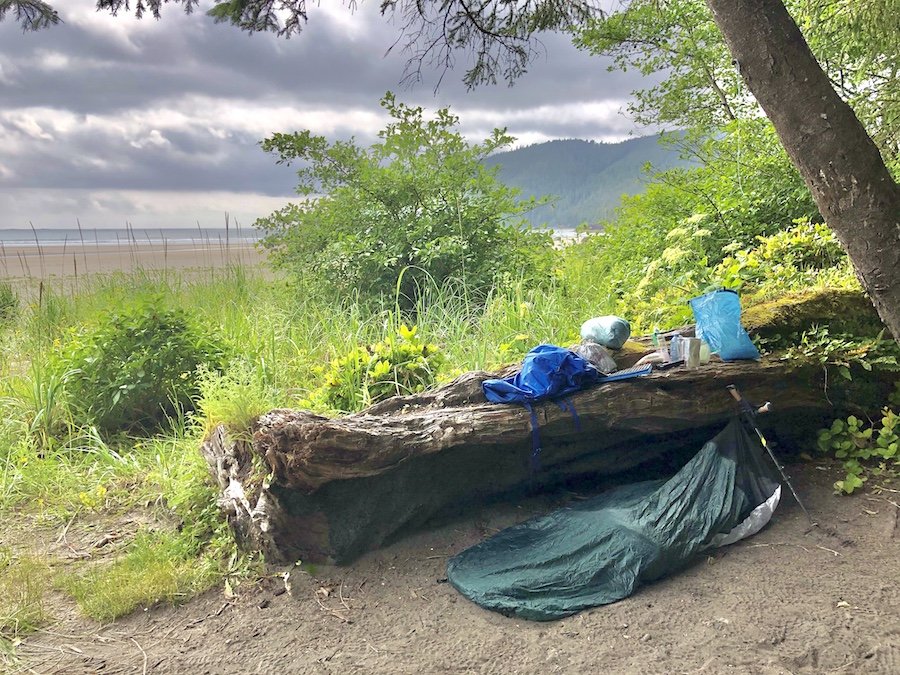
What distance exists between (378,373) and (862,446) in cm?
249

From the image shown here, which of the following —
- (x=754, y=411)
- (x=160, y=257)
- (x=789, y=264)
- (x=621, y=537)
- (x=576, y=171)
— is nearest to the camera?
(x=621, y=537)

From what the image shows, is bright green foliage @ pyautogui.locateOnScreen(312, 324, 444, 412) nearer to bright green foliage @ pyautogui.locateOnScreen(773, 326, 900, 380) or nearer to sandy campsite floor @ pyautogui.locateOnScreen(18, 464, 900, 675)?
sandy campsite floor @ pyautogui.locateOnScreen(18, 464, 900, 675)

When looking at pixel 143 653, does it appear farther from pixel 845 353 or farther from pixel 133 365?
pixel 845 353

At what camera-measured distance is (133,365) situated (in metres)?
4.31

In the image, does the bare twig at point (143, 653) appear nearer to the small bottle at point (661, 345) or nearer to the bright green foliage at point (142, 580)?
the bright green foliage at point (142, 580)

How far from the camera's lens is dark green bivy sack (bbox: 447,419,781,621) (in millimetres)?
2434

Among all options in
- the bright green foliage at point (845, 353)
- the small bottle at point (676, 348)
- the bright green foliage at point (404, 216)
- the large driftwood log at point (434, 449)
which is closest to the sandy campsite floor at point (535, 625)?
the large driftwood log at point (434, 449)

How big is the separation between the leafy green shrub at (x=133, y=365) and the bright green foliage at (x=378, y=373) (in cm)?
131

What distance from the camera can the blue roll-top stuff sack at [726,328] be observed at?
3.14m

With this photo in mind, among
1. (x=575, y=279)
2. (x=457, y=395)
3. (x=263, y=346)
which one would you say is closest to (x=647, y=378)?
(x=457, y=395)

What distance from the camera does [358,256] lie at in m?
6.52

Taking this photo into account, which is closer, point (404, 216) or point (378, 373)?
point (378, 373)

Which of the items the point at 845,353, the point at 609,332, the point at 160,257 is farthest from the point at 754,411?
the point at 160,257

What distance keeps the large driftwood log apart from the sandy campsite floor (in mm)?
203
